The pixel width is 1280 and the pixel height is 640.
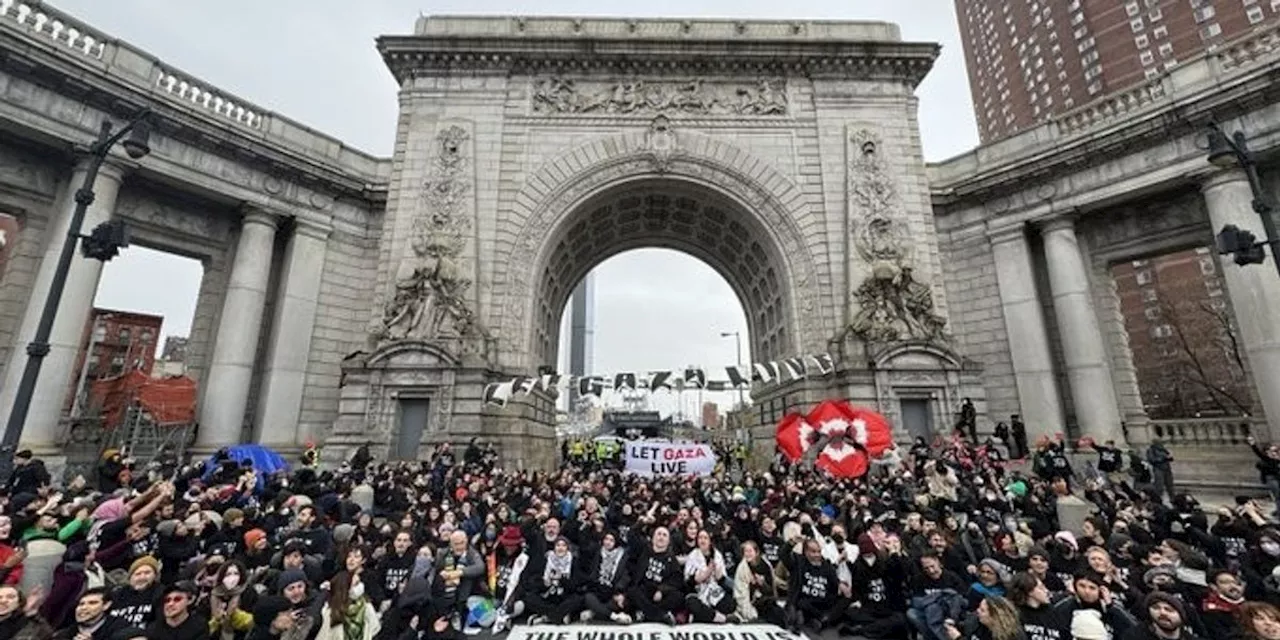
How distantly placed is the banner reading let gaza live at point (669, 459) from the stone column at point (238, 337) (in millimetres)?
14096

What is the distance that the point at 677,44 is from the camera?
73.5ft

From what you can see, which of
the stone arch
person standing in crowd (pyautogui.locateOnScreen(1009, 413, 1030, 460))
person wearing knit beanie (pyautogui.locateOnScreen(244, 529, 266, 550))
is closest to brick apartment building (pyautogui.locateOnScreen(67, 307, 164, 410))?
the stone arch

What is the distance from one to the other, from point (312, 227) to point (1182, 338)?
4889 cm

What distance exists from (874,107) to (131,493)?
86.6 ft

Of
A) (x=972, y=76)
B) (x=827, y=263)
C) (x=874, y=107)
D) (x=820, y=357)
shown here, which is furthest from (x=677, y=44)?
(x=972, y=76)

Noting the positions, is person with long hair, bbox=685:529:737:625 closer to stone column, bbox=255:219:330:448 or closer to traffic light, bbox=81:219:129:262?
traffic light, bbox=81:219:129:262

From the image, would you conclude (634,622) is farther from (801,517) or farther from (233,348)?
(233,348)

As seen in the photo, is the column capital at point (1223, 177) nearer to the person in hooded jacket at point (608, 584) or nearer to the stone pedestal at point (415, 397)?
the person in hooded jacket at point (608, 584)

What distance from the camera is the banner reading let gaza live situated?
46.9 ft

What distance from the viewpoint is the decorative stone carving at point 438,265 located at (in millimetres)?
18781

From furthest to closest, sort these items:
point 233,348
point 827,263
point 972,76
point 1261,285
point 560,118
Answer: point 972,76, point 560,118, point 827,263, point 233,348, point 1261,285

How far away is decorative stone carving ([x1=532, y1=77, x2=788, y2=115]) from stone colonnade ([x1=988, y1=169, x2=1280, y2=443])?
10.8 m

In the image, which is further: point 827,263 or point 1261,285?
point 827,263

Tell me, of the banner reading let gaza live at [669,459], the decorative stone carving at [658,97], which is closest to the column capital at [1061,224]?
the decorative stone carving at [658,97]
